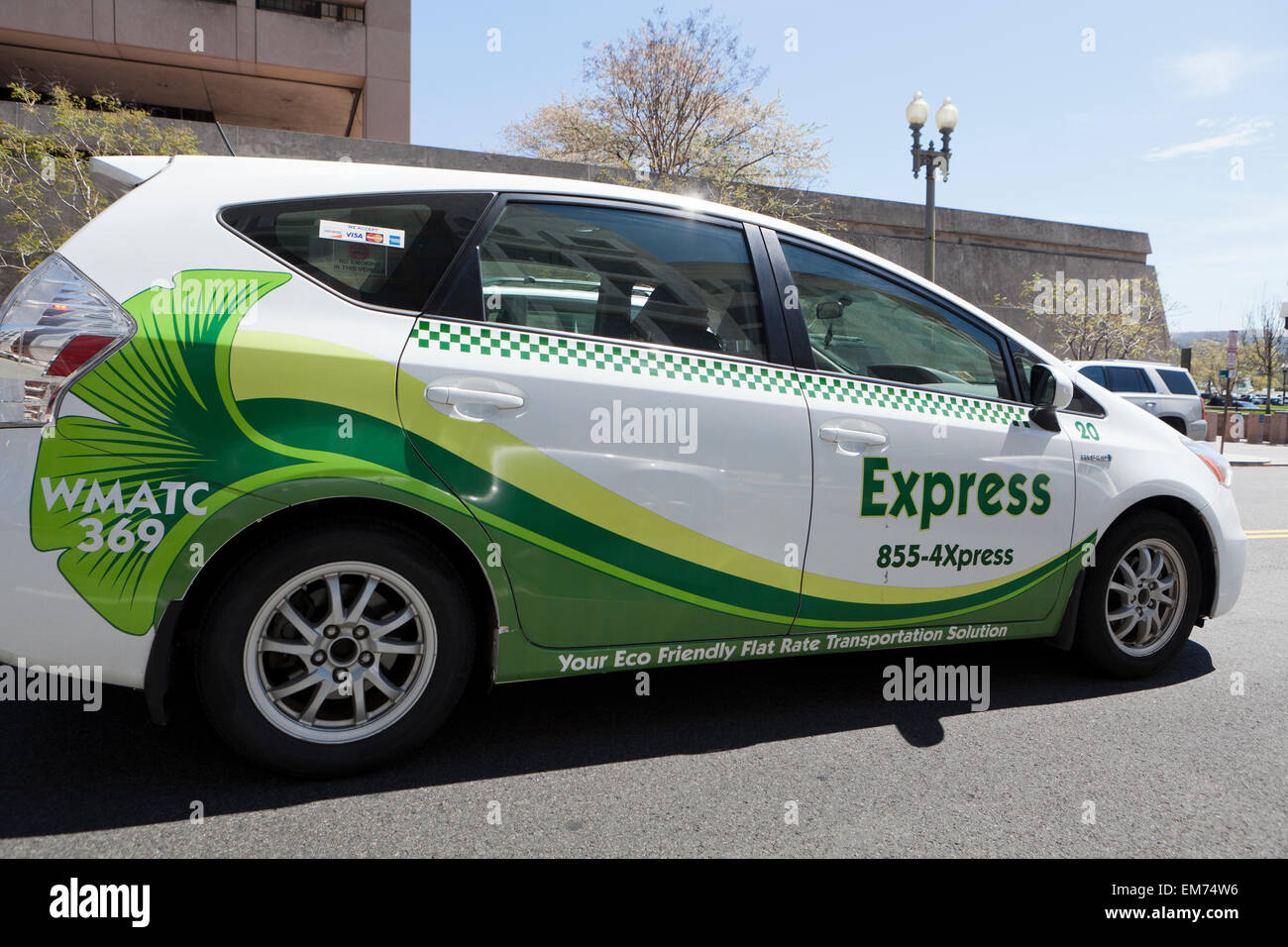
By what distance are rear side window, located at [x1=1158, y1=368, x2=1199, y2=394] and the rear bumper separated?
18416 millimetres

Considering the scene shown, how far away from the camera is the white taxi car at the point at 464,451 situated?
2453 millimetres

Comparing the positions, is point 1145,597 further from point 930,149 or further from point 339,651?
point 930,149

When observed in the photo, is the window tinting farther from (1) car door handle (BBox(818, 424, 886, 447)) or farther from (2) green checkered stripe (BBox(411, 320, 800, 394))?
(2) green checkered stripe (BBox(411, 320, 800, 394))

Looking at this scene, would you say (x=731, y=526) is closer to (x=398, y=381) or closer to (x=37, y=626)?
(x=398, y=381)

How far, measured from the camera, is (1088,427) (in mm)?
3787

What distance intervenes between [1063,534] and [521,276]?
2.31 m

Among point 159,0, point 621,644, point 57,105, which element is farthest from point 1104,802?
point 159,0

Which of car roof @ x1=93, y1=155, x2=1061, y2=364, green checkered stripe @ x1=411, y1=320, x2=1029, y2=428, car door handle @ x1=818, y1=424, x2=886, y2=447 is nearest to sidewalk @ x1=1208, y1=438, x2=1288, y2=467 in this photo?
green checkered stripe @ x1=411, y1=320, x2=1029, y2=428

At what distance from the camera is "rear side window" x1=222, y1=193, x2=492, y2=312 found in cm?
270

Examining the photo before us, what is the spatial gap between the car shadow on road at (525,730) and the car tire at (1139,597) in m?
0.14

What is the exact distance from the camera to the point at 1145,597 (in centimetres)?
394

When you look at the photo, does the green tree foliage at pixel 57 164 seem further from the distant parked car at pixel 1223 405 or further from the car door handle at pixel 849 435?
the distant parked car at pixel 1223 405

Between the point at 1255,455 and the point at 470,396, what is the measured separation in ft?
90.4

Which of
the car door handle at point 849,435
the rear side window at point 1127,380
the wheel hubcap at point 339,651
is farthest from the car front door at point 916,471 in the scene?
the rear side window at point 1127,380
